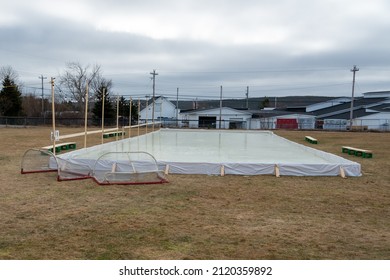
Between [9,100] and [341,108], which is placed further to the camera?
[341,108]

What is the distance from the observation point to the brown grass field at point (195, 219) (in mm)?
3279

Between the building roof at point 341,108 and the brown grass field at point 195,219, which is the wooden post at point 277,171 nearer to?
the brown grass field at point 195,219

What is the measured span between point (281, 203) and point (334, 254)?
6.80 feet

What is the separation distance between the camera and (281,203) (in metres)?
5.31

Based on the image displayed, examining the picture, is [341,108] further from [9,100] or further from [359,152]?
[9,100]

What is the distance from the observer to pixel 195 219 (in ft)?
14.3

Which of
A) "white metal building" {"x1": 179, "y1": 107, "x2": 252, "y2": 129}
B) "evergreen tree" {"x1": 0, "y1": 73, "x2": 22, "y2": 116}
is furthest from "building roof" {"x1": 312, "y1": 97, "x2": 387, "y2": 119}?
"evergreen tree" {"x1": 0, "y1": 73, "x2": 22, "y2": 116}

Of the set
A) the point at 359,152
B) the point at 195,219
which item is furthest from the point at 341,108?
the point at 195,219

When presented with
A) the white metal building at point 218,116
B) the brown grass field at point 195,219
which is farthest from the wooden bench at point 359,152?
the white metal building at point 218,116

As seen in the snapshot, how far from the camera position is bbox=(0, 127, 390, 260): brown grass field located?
3.28m

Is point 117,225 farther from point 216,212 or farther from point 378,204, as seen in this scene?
point 378,204

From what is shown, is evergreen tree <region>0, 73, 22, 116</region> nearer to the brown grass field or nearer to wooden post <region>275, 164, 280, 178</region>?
the brown grass field

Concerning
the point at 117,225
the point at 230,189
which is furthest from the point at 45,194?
the point at 230,189
